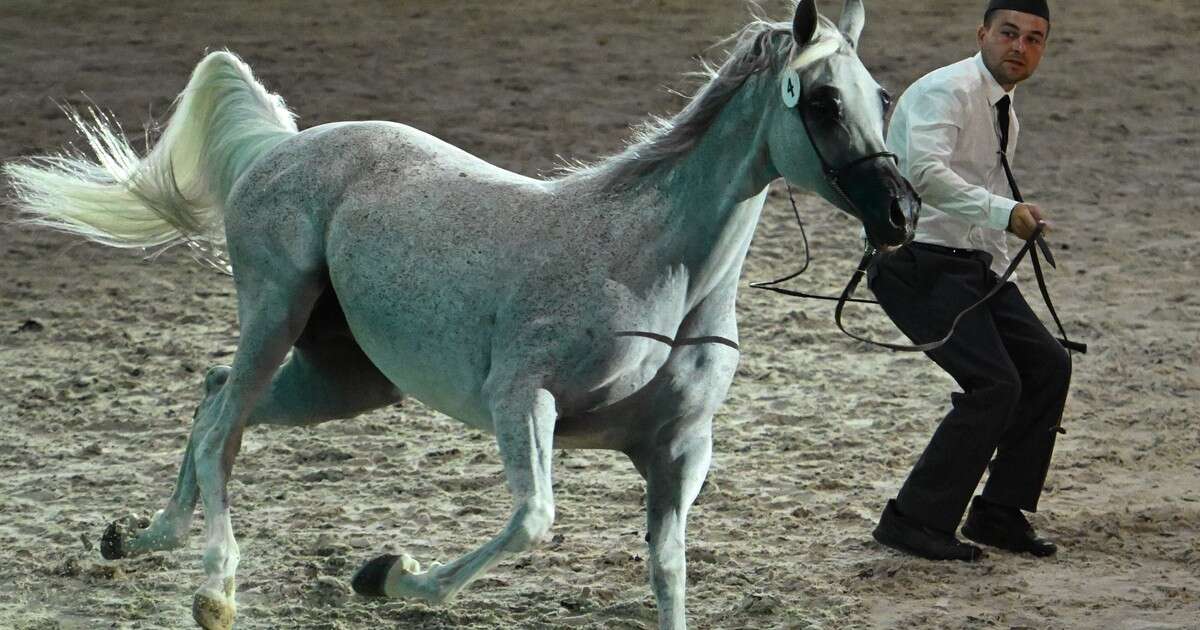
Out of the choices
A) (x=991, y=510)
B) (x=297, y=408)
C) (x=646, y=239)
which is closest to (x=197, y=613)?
Answer: (x=297, y=408)

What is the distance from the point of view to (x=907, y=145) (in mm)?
4480

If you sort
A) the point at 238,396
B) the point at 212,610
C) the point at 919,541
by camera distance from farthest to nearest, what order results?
1. the point at 919,541
2. the point at 238,396
3. the point at 212,610

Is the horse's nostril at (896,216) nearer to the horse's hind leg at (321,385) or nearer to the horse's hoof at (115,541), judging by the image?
the horse's hind leg at (321,385)

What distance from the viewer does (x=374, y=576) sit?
3.72 meters

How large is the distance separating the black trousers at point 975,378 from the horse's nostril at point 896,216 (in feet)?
4.03

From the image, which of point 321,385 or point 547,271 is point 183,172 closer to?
point 321,385

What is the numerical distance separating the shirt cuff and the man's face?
0.42 m

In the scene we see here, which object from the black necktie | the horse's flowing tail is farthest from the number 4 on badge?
the horse's flowing tail

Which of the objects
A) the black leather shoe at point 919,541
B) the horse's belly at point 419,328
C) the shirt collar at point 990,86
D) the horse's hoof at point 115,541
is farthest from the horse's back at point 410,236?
the black leather shoe at point 919,541

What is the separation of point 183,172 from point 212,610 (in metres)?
1.33

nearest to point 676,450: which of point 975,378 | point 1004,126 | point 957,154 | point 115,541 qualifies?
point 975,378

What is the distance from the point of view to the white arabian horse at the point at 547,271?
3430 millimetres

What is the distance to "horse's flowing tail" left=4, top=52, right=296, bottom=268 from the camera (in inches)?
179

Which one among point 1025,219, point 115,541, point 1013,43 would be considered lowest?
point 115,541
